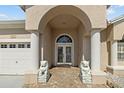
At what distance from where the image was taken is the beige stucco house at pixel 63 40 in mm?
11816

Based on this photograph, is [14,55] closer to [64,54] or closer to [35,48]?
[35,48]

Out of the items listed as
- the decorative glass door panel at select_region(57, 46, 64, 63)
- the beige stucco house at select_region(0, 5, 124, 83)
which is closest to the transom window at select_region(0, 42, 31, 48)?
the beige stucco house at select_region(0, 5, 124, 83)

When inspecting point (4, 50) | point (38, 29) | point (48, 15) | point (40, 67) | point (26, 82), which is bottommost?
point (26, 82)

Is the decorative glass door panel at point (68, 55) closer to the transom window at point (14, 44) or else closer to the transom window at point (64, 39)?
the transom window at point (64, 39)

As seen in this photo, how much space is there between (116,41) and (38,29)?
657 centimetres

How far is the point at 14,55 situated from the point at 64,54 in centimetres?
748

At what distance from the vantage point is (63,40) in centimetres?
2134

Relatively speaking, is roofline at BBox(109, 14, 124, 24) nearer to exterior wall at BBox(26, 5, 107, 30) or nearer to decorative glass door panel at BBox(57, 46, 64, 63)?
exterior wall at BBox(26, 5, 107, 30)

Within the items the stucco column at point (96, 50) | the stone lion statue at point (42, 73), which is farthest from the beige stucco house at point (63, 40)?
the stone lion statue at point (42, 73)

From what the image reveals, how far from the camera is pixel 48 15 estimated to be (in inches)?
492

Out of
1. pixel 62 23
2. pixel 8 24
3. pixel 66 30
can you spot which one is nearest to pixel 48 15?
pixel 8 24
